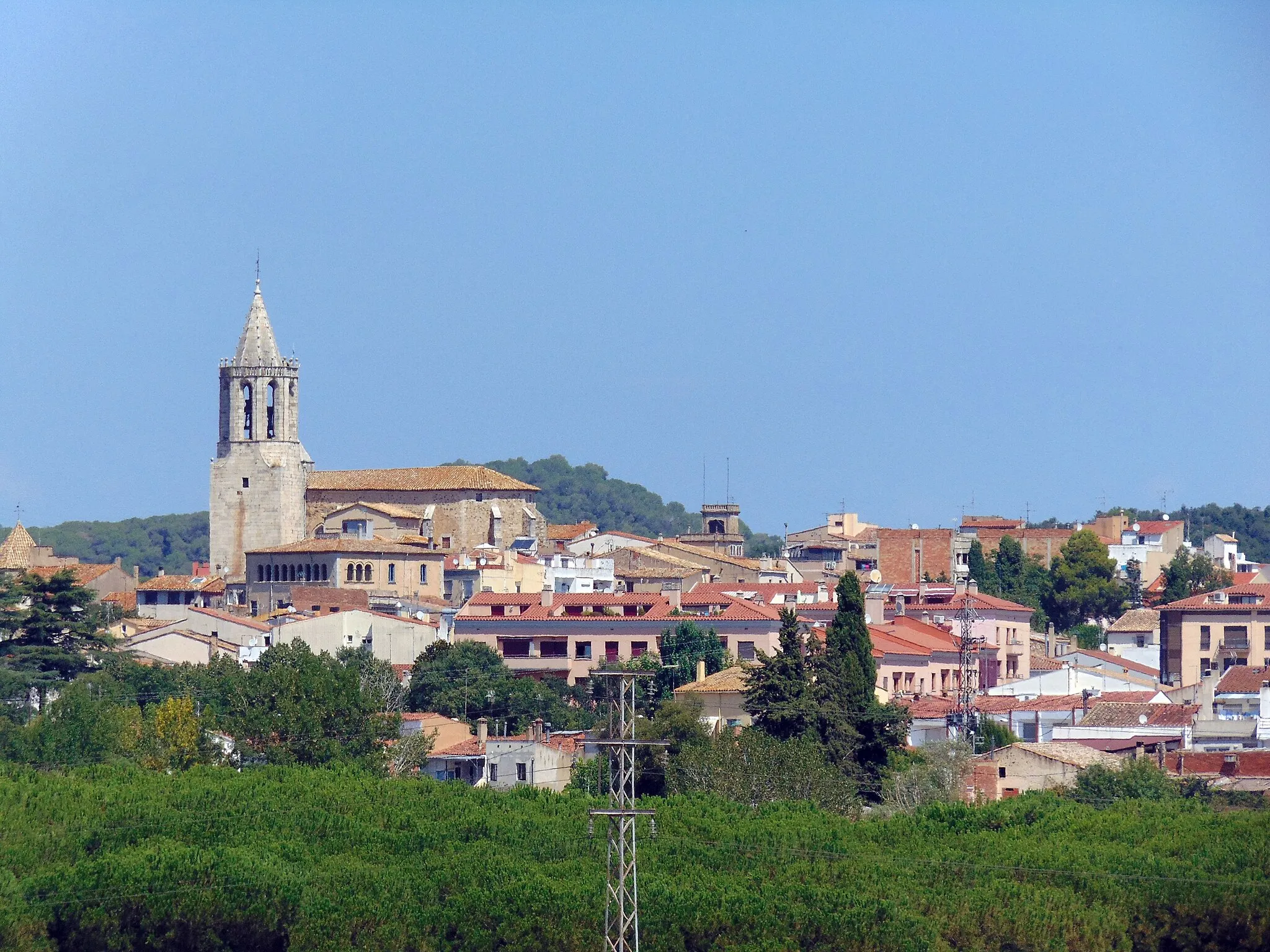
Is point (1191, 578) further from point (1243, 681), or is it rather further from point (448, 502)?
point (1243, 681)

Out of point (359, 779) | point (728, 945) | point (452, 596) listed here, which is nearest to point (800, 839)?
point (728, 945)

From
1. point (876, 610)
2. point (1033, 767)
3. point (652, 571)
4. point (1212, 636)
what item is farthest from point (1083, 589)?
point (1033, 767)

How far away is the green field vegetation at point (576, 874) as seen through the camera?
115ft

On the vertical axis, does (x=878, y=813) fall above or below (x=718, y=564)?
below

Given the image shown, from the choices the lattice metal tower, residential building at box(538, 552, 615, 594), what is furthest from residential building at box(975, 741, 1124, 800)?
residential building at box(538, 552, 615, 594)

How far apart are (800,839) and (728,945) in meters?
6.22

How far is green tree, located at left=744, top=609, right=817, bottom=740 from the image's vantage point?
50.0 meters

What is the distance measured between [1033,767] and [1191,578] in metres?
→ 39.6

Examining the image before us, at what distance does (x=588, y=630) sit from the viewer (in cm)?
6450

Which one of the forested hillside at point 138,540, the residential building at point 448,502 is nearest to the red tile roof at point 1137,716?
the residential building at point 448,502

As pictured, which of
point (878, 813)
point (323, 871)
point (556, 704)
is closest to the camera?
point (323, 871)

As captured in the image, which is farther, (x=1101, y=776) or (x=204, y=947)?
(x=1101, y=776)

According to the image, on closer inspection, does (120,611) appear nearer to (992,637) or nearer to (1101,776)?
(992,637)

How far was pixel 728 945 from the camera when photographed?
1351 inches
